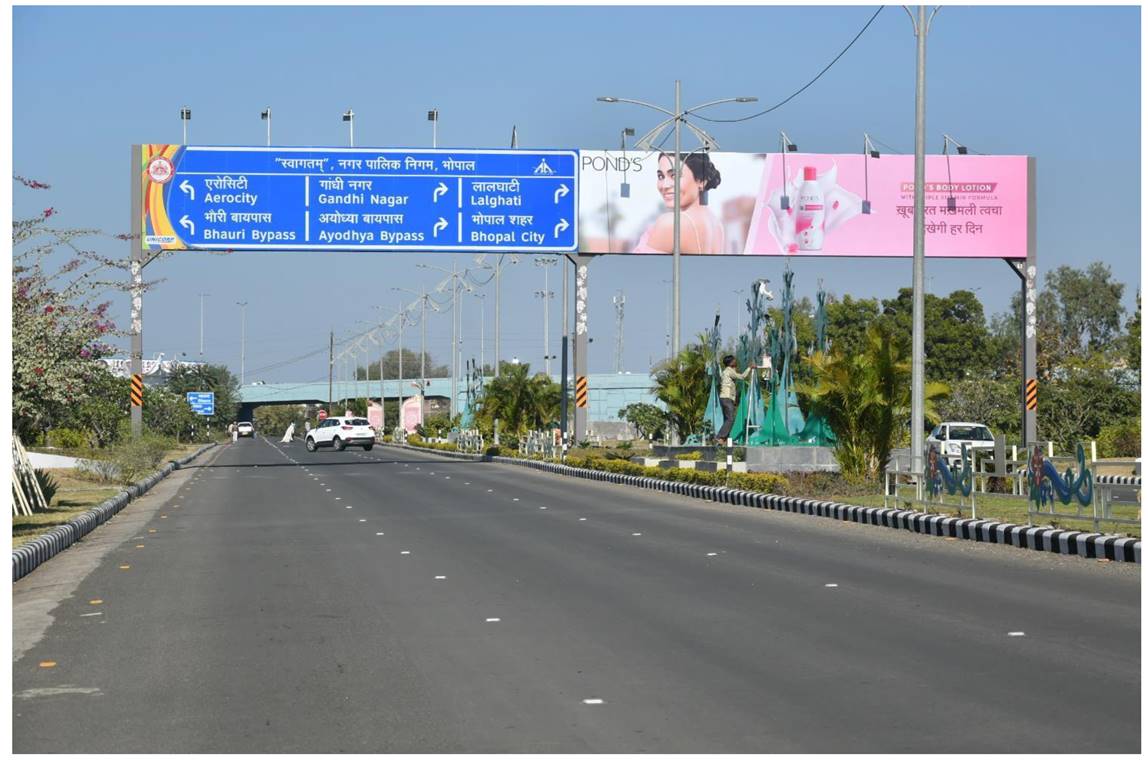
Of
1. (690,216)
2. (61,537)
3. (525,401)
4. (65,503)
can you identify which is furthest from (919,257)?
(525,401)

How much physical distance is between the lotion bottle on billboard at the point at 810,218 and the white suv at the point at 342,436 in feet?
119

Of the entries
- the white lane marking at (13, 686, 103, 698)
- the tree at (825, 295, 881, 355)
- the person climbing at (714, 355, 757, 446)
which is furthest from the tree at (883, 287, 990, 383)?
the white lane marking at (13, 686, 103, 698)

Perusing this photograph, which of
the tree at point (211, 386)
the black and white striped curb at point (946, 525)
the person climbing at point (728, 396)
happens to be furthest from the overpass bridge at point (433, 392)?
the black and white striped curb at point (946, 525)

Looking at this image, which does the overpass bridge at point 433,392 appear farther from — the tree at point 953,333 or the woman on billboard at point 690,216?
the woman on billboard at point 690,216

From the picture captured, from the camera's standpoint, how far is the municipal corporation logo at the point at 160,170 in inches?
1725

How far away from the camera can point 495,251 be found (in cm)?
4391

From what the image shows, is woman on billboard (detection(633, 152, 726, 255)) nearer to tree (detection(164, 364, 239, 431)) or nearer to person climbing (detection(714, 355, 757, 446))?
person climbing (detection(714, 355, 757, 446))

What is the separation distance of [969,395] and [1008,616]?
174ft

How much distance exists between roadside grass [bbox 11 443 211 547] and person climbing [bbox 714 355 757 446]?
44.8 ft

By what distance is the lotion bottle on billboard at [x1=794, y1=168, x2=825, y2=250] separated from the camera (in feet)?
151

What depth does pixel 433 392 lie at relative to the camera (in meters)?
142

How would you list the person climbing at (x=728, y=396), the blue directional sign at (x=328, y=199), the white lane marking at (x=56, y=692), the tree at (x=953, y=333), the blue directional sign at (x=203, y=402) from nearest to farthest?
the white lane marking at (x=56, y=692)
the person climbing at (x=728, y=396)
the blue directional sign at (x=328, y=199)
the tree at (x=953, y=333)
the blue directional sign at (x=203, y=402)
